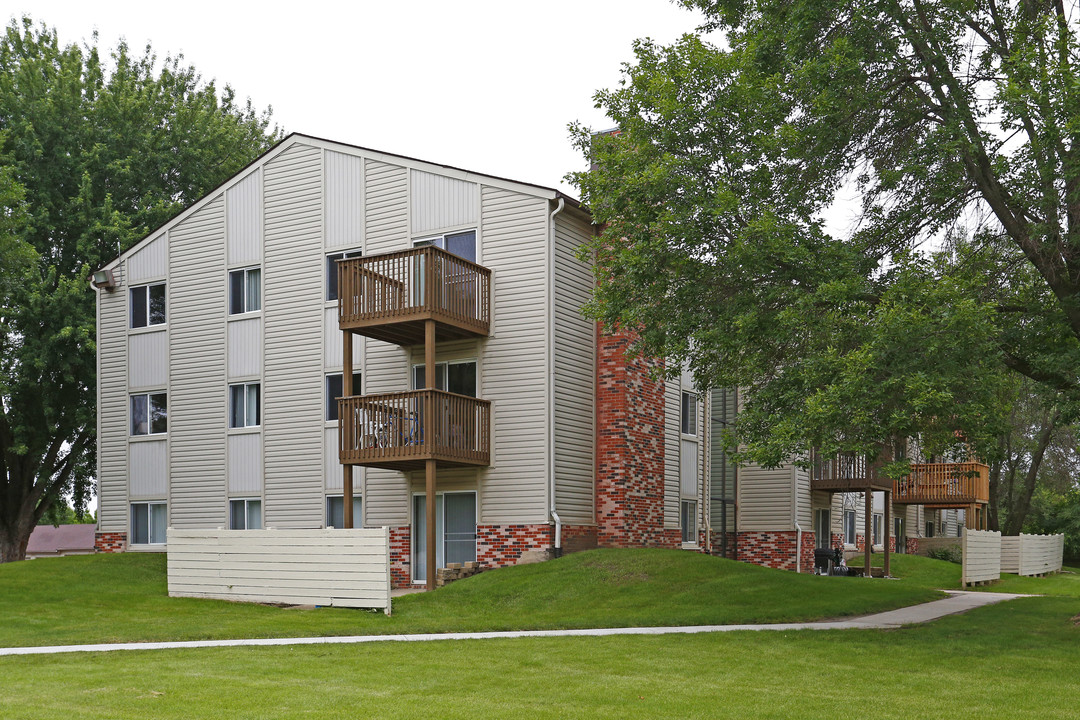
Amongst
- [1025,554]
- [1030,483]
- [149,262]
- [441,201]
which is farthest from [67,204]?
[1030,483]

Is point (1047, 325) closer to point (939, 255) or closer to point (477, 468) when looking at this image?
point (939, 255)

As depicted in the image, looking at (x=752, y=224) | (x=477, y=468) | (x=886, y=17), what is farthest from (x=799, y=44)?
(x=477, y=468)

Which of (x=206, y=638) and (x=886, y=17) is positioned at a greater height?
(x=886, y=17)

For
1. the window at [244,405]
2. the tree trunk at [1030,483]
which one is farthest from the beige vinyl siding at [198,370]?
the tree trunk at [1030,483]

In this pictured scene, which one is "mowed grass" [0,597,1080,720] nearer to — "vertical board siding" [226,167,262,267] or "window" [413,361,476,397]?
"window" [413,361,476,397]

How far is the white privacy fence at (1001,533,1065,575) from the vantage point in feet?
111

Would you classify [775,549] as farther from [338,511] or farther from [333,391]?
[333,391]

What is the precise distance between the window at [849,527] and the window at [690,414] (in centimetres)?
1174

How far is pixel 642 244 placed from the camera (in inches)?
641

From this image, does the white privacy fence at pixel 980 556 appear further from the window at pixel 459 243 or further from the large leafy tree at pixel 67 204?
the large leafy tree at pixel 67 204

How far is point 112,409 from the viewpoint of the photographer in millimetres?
28094

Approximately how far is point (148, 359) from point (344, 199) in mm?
6981

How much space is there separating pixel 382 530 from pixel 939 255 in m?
9.31

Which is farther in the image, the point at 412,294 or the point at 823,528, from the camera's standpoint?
the point at 823,528
